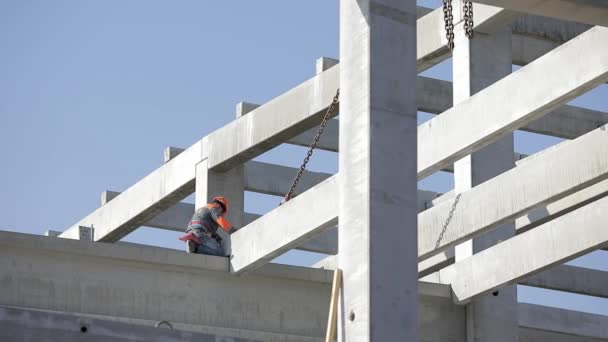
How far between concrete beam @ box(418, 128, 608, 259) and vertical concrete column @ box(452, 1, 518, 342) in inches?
35.9

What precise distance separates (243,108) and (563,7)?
8.91m

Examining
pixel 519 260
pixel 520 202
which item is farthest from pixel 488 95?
pixel 519 260

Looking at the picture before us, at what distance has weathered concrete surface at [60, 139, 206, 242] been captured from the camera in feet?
75.4

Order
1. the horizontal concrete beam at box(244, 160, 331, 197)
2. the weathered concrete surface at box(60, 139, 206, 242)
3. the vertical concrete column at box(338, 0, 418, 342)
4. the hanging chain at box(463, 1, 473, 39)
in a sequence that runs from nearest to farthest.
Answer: the vertical concrete column at box(338, 0, 418, 342) → the hanging chain at box(463, 1, 473, 39) → the weathered concrete surface at box(60, 139, 206, 242) → the horizontal concrete beam at box(244, 160, 331, 197)

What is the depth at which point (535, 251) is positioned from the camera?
18609 millimetres

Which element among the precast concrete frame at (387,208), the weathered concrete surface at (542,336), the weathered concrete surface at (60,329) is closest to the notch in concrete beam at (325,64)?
the precast concrete frame at (387,208)

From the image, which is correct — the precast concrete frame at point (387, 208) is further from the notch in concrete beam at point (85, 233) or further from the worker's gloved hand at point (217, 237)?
the notch in concrete beam at point (85, 233)

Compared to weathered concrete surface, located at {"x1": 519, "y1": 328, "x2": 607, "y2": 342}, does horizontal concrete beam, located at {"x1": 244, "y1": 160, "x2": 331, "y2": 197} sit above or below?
above

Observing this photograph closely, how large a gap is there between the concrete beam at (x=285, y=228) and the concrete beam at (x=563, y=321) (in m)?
6.35

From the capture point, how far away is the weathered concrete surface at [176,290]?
1819 centimetres

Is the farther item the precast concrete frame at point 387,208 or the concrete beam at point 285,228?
the concrete beam at point 285,228

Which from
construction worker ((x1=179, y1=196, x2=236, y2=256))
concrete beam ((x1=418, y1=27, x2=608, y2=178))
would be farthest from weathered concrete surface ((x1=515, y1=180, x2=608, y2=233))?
construction worker ((x1=179, y1=196, x2=236, y2=256))

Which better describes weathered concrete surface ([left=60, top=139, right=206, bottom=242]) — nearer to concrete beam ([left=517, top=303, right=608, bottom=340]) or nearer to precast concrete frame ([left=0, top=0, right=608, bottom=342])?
precast concrete frame ([left=0, top=0, right=608, bottom=342])

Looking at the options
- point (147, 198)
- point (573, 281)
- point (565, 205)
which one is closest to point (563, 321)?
point (573, 281)
